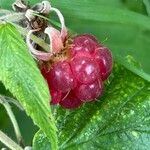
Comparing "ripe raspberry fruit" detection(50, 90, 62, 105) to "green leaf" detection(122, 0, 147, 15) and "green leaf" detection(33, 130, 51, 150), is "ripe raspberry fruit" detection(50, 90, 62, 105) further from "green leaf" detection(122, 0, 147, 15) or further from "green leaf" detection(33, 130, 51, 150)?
"green leaf" detection(122, 0, 147, 15)

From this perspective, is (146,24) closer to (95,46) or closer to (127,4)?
(127,4)

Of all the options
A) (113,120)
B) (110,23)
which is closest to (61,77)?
(113,120)

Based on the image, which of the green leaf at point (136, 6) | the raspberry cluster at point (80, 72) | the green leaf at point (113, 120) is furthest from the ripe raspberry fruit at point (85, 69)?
the green leaf at point (136, 6)

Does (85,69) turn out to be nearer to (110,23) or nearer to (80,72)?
(80,72)

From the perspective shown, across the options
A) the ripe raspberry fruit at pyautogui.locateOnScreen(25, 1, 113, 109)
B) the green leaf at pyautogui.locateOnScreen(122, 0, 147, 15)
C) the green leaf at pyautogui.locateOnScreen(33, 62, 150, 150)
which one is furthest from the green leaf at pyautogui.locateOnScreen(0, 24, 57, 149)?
the green leaf at pyautogui.locateOnScreen(122, 0, 147, 15)

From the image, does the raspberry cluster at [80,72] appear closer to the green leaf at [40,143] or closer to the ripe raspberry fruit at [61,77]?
the ripe raspberry fruit at [61,77]
